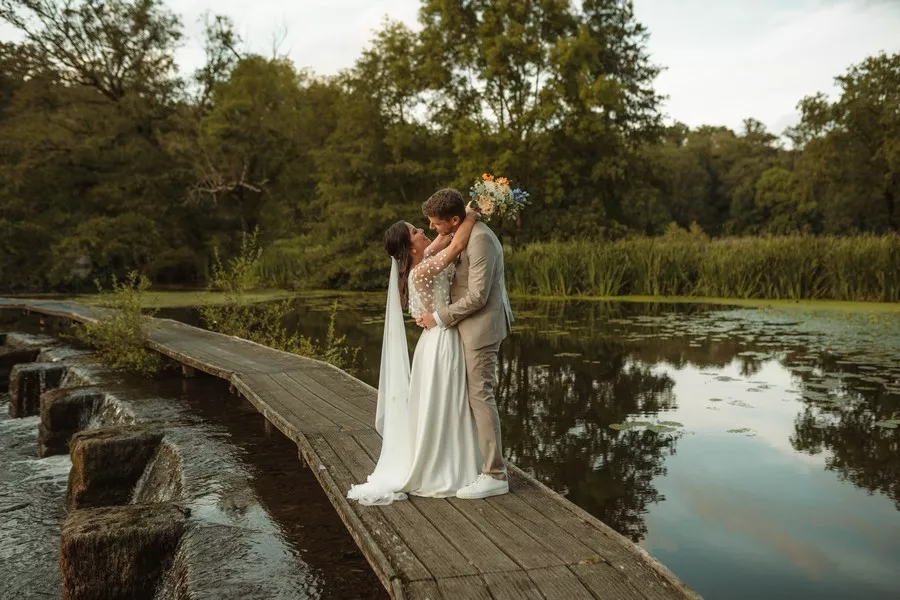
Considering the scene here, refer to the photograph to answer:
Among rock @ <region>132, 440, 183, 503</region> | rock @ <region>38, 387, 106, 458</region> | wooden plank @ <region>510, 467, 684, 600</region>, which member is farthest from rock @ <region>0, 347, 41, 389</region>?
wooden plank @ <region>510, 467, 684, 600</region>

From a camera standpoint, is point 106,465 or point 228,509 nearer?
point 228,509

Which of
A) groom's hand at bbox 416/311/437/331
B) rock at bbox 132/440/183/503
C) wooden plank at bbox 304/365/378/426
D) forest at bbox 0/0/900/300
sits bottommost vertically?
rock at bbox 132/440/183/503

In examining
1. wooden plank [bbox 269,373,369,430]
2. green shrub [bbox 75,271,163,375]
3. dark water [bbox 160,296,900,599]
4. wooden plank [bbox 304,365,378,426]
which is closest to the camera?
dark water [bbox 160,296,900,599]

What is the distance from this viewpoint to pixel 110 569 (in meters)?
4.27

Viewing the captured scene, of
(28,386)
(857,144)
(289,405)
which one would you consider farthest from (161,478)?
(857,144)

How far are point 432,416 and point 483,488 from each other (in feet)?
1.54

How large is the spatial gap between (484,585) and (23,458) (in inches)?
256

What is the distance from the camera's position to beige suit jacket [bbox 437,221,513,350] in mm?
4180

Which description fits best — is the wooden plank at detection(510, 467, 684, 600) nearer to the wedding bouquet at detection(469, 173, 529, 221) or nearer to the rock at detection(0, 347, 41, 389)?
the wedding bouquet at detection(469, 173, 529, 221)

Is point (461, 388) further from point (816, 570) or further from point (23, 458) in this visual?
point (23, 458)

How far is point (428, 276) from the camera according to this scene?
14.3ft

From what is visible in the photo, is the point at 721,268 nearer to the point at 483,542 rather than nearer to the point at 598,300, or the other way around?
the point at 598,300

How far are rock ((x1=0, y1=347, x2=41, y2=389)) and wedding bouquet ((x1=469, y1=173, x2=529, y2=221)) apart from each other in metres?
10.1

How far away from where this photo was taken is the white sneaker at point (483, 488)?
4164mm
